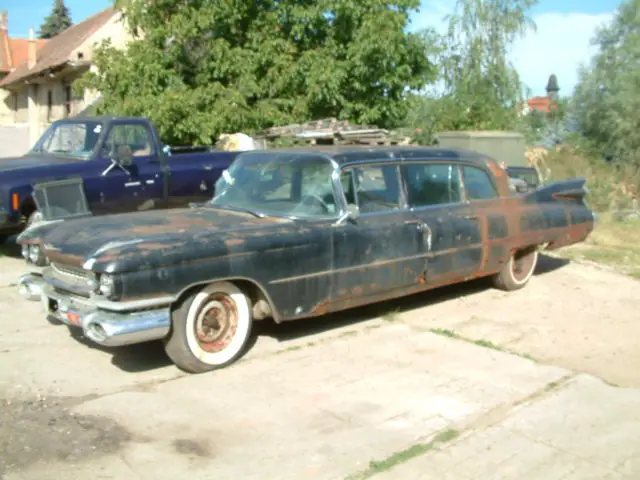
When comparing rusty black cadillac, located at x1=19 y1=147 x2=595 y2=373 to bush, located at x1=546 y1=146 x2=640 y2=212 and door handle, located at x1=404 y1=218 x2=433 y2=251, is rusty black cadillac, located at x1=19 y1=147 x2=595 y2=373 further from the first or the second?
bush, located at x1=546 y1=146 x2=640 y2=212

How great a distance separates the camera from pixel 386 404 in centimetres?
478

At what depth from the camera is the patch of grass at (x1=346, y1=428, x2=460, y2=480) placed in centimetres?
387

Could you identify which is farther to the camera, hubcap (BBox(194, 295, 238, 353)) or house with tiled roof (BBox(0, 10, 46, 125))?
house with tiled roof (BBox(0, 10, 46, 125))

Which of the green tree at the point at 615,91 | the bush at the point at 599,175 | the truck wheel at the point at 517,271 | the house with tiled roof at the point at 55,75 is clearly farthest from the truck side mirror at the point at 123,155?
the house with tiled roof at the point at 55,75

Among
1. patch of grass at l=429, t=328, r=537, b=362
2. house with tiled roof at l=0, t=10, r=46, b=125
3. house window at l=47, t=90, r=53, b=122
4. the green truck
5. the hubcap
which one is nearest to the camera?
the hubcap

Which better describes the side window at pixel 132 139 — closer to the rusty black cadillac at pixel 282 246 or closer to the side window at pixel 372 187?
the rusty black cadillac at pixel 282 246

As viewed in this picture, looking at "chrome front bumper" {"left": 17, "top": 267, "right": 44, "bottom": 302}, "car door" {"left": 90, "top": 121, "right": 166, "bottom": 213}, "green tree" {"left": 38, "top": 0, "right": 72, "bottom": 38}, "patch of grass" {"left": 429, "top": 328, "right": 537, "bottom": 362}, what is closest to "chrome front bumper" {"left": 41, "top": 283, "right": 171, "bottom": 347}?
"chrome front bumper" {"left": 17, "top": 267, "right": 44, "bottom": 302}

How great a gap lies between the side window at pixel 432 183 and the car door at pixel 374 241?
173 mm

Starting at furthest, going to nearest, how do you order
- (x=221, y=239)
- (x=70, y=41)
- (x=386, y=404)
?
(x=70, y=41) < (x=221, y=239) < (x=386, y=404)

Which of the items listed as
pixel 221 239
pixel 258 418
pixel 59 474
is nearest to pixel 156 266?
pixel 221 239

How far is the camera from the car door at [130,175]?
9.31 metres

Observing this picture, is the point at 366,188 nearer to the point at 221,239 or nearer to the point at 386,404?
the point at 221,239

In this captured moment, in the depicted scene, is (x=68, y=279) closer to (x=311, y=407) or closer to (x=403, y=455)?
(x=311, y=407)

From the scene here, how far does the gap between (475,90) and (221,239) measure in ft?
47.6
